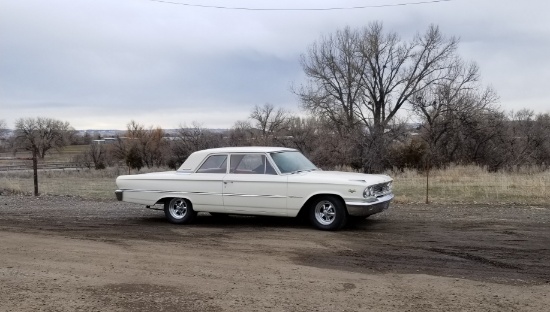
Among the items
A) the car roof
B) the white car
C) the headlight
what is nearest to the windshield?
the white car

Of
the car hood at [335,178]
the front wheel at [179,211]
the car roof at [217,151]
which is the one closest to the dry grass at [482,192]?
the car hood at [335,178]

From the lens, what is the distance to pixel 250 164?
1046 cm

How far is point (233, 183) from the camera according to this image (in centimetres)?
1034

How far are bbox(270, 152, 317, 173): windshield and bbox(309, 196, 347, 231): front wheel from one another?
3.14 feet

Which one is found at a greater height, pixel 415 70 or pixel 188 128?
pixel 415 70

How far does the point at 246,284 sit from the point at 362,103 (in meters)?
47.2

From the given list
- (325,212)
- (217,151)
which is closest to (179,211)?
(217,151)

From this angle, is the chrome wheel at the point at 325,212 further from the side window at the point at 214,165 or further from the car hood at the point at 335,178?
the side window at the point at 214,165

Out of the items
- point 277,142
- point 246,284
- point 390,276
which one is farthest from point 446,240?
point 277,142

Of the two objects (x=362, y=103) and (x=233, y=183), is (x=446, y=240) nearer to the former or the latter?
(x=233, y=183)

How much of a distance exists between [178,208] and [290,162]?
2.48 metres

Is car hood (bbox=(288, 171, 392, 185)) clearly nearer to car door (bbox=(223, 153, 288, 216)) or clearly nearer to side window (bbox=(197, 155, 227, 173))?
car door (bbox=(223, 153, 288, 216))

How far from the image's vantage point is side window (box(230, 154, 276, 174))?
10.3m

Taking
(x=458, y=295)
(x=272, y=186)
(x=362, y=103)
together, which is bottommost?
(x=458, y=295)
